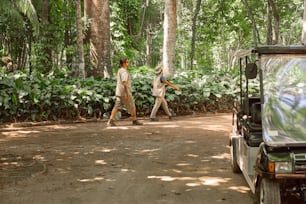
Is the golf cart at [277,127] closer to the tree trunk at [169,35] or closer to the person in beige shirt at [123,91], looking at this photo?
the person in beige shirt at [123,91]

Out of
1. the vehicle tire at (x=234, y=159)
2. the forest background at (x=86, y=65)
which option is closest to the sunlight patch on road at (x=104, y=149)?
the vehicle tire at (x=234, y=159)

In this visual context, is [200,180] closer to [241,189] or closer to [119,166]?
[241,189]

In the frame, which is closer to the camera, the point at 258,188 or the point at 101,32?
the point at 258,188

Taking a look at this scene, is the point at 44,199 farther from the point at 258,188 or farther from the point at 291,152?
the point at 291,152

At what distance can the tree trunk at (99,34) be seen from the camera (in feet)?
52.9

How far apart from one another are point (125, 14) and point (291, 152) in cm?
2274

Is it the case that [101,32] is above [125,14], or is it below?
below

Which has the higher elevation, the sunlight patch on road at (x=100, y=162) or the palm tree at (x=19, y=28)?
the palm tree at (x=19, y=28)

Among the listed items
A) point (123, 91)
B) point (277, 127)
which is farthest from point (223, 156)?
point (123, 91)

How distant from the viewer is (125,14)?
26156 mm

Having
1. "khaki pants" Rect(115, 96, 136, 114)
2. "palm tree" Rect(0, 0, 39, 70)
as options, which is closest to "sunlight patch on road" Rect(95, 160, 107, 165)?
"khaki pants" Rect(115, 96, 136, 114)

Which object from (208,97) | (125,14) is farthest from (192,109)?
(125,14)

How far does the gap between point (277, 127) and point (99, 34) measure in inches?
483

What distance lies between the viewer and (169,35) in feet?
53.1
